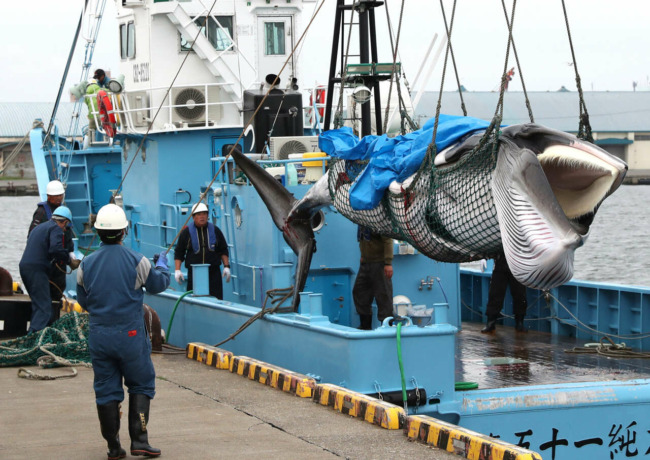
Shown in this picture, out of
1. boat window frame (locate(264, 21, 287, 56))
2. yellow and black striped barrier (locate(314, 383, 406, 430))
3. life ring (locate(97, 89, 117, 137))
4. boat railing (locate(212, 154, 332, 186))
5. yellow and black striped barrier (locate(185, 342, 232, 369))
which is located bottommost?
yellow and black striped barrier (locate(185, 342, 232, 369))

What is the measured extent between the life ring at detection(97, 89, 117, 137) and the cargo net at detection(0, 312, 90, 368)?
22.9 ft

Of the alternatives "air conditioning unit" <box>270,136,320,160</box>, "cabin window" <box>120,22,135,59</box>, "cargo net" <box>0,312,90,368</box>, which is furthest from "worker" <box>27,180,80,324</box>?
"cabin window" <box>120,22,135,59</box>

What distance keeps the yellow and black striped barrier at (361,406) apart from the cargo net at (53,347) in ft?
10.4

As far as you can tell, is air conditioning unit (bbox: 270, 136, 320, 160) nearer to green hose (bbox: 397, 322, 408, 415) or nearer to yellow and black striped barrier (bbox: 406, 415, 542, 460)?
green hose (bbox: 397, 322, 408, 415)

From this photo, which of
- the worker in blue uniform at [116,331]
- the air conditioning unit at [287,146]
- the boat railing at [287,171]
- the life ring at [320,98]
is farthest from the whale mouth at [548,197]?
the life ring at [320,98]

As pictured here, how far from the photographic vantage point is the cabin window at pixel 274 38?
55.2ft

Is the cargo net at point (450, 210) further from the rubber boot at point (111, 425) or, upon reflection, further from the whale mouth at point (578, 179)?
the rubber boot at point (111, 425)

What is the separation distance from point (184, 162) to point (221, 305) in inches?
A: 214

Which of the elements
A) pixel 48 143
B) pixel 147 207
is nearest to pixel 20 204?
pixel 48 143

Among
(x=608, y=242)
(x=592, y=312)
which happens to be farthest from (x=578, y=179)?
(x=608, y=242)

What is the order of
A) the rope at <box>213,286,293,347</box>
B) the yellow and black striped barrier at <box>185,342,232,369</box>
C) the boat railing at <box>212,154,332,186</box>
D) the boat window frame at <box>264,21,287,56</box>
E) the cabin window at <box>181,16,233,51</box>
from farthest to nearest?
the boat window frame at <box>264,21,287,56</box>, the cabin window at <box>181,16,233,51</box>, the boat railing at <box>212,154,332,186</box>, the rope at <box>213,286,293,347</box>, the yellow and black striped barrier at <box>185,342,232,369</box>

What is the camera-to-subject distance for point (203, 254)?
1279cm

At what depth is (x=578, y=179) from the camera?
6562mm

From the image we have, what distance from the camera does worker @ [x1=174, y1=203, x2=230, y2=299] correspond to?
12766 millimetres
